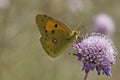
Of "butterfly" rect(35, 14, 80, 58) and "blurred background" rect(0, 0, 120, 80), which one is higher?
"blurred background" rect(0, 0, 120, 80)

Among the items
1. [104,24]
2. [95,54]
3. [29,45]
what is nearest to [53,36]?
[95,54]

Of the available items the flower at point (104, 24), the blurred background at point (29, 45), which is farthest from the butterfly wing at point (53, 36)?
the flower at point (104, 24)

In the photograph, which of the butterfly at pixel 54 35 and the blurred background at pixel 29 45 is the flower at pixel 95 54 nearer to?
the butterfly at pixel 54 35

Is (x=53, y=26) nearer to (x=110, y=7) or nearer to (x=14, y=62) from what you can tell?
(x=14, y=62)

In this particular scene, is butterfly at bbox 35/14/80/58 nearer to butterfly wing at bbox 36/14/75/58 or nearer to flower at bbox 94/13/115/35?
butterfly wing at bbox 36/14/75/58

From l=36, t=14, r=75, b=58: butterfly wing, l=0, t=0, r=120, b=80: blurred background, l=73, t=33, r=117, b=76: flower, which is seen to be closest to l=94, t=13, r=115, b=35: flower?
l=0, t=0, r=120, b=80: blurred background

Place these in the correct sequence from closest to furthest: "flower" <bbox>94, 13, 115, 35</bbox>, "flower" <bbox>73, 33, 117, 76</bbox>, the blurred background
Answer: "flower" <bbox>73, 33, 117, 76</bbox> → the blurred background → "flower" <bbox>94, 13, 115, 35</bbox>
